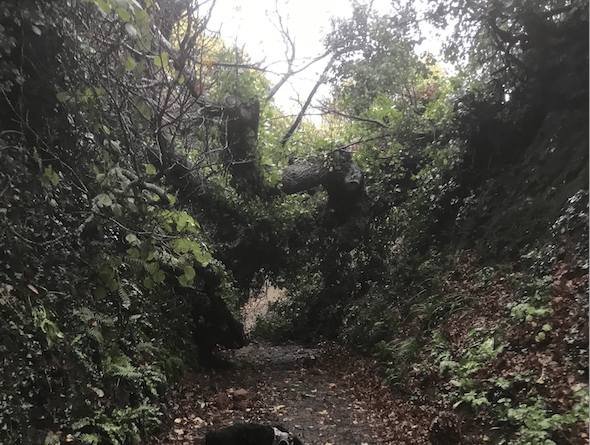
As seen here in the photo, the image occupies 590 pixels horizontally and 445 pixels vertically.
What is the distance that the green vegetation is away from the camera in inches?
134

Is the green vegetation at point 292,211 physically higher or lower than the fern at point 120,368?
higher

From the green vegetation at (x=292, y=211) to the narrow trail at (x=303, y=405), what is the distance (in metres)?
0.31

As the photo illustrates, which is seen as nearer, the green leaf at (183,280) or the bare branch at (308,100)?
the green leaf at (183,280)

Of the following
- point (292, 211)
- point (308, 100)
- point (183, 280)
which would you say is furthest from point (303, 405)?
point (308, 100)

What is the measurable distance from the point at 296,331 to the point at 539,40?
8.14 m

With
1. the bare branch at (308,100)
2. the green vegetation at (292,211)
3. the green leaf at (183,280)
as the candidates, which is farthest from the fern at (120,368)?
the bare branch at (308,100)

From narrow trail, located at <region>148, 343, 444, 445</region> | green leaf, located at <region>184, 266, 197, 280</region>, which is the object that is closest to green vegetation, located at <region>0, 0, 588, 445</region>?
green leaf, located at <region>184, 266, 197, 280</region>

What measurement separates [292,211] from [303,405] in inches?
202

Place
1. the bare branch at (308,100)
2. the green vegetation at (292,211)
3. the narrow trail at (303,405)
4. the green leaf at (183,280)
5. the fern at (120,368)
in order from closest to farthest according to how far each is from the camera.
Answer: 1. the green leaf at (183,280)
2. the green vegetation at (292,211)
3. the fern at (120,368)
4. the narrow trail at (303,405)
5. the bare branch at (308,100)

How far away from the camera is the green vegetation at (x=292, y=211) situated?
134 inches

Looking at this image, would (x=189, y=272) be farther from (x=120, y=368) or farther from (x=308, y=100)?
(x=308, y=100)

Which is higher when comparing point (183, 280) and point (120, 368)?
point (183, 280)

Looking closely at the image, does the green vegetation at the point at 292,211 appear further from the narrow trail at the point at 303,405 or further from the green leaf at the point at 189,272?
the narrow trail at the point at 303,405

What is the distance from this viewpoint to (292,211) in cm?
979
